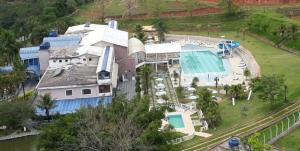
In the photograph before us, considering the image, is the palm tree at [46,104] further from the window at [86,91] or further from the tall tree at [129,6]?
the tall tree at [129,6]

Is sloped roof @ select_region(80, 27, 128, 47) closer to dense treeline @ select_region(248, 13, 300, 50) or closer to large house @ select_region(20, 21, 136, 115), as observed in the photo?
large house @ select_region(20, 21, 136, 115)

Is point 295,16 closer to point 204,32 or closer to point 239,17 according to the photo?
point 239,17

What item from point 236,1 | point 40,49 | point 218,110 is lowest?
point 218,110

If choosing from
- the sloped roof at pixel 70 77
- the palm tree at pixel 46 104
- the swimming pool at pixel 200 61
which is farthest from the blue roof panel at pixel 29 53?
the swimming pool at pixel 200 61

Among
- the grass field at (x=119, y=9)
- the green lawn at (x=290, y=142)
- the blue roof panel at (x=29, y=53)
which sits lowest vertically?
the green lawn at (x=290, y=142)

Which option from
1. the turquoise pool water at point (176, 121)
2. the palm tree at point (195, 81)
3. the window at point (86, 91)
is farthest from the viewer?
the palm tree at point (195, 81)

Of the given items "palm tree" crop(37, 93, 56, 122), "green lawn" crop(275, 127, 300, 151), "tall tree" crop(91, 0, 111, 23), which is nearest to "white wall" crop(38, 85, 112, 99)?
"palm tree" crop(37, 93, 56, 122)

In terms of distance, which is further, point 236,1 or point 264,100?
point 236,1

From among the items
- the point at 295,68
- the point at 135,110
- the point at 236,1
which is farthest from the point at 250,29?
the point at 135,110
